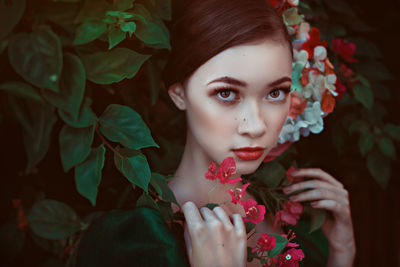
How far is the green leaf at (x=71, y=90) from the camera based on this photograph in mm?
891

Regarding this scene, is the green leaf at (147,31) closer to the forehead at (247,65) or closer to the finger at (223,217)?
the forehead at (247,65)

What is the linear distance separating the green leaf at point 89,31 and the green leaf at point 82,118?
0.48ft

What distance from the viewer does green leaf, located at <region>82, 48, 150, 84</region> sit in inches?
37.3

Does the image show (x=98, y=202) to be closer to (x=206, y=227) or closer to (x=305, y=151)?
(x=206, y=227)

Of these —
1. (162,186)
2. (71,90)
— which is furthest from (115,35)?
(162,186)

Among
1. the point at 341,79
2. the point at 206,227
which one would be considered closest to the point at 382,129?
the point at 341,79

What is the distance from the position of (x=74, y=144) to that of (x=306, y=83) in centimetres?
73

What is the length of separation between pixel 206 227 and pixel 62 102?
1.35 feet

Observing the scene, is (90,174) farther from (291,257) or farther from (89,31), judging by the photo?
(291,257)

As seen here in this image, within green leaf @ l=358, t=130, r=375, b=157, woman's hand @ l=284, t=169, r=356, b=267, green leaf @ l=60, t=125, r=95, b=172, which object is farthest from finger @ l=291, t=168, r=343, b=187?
green leaf @ l=60, t=125, r=95, b=172

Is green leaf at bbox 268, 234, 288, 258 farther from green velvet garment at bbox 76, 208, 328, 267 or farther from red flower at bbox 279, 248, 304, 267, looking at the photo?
green velvet garment at bbox 76, 208, 328, 267

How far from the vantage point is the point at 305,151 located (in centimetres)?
178

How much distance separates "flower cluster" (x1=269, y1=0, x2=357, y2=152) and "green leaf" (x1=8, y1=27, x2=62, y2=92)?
703 millimetres

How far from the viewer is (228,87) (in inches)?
40.0
